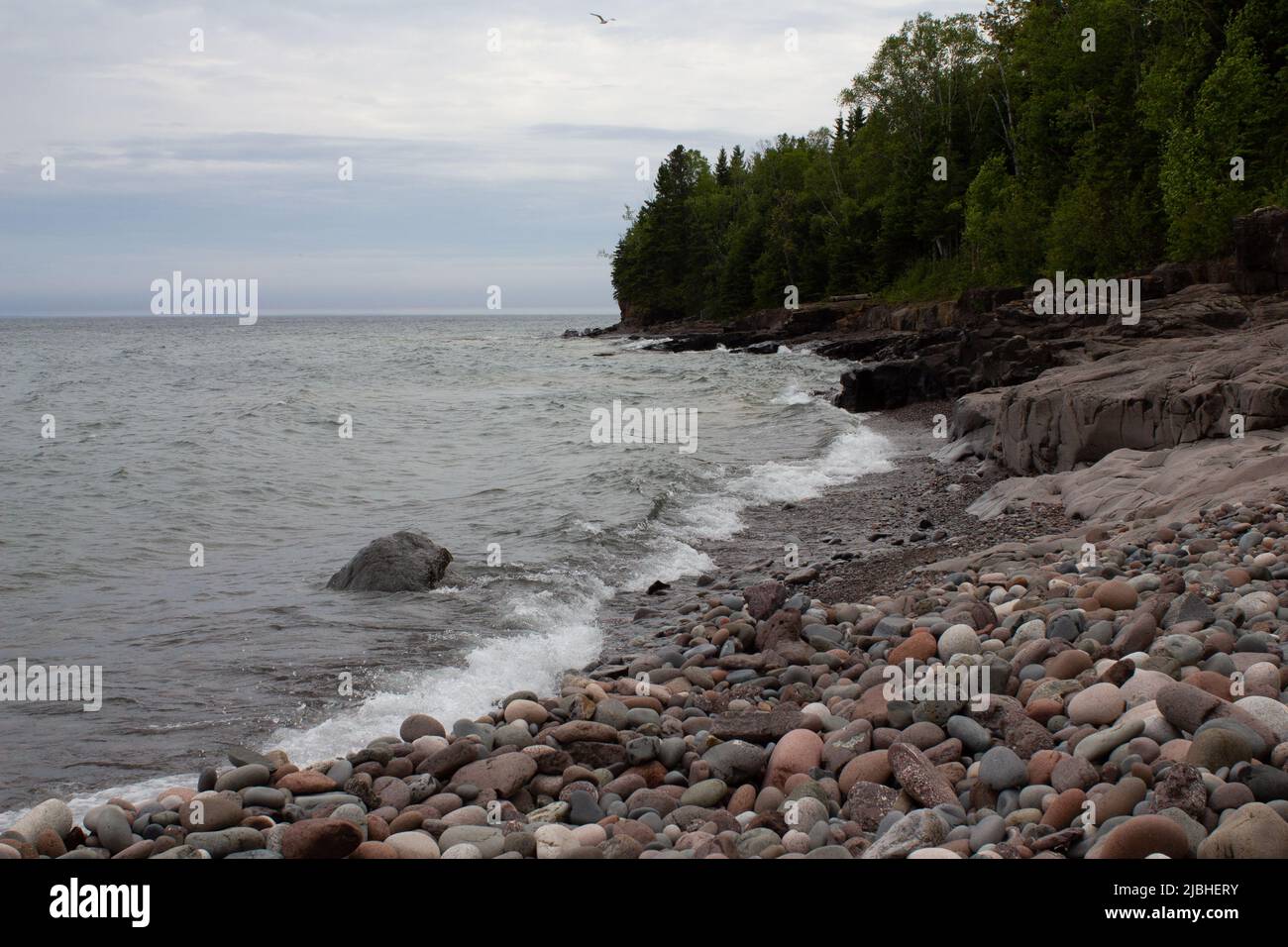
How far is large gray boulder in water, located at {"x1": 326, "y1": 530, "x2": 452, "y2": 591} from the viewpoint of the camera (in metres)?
11.7

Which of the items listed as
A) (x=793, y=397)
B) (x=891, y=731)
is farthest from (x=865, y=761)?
(x=793, y=397)

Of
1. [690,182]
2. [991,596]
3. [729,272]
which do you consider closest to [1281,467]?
[991,596]

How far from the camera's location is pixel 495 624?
34.5 ft

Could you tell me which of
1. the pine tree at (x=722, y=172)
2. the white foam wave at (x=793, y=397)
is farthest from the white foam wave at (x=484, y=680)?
the pine tree at (x=722, y=172)

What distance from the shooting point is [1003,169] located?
55031 mm

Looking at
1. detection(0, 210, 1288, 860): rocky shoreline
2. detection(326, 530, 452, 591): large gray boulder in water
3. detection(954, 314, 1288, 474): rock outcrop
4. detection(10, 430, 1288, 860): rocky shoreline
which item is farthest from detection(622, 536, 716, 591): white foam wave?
detection(954, 314, 1288, 474): rock outcrop

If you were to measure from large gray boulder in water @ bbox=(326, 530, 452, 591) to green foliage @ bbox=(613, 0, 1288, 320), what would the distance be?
92.9 ft

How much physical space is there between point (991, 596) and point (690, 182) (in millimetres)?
98343

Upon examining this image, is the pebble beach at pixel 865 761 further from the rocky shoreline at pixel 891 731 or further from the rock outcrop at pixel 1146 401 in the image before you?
the rock outcrop at pixel 1146 401

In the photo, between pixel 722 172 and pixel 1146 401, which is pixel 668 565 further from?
pixel 722 172

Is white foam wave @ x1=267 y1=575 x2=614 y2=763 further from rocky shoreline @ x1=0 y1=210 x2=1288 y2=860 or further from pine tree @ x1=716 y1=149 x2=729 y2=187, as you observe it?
pine tree @ x1=716 y1=149 x2=729 y2=187

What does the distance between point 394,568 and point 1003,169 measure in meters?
52.1

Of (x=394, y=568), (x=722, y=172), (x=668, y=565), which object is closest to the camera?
(x=394, y=568)
